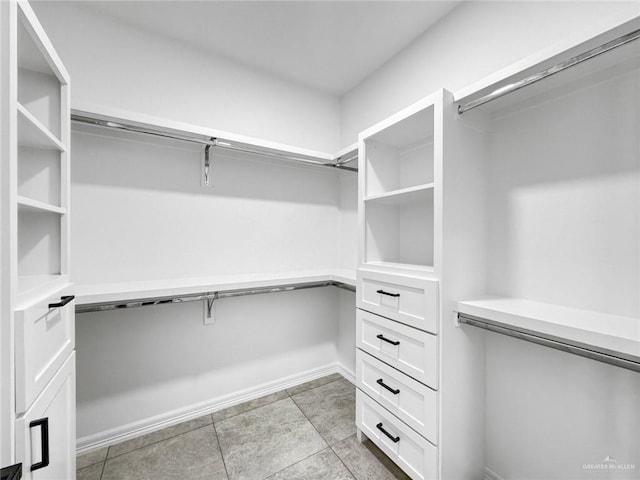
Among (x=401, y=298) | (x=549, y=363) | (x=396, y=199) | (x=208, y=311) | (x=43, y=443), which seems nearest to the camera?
(x=43, y=443)

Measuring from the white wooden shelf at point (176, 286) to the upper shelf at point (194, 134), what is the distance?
2.93ft

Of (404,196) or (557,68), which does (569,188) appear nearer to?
(557,68)

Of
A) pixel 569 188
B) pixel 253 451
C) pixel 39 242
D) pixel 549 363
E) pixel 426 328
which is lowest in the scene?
pixel 253 451

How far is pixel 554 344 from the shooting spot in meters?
0.96

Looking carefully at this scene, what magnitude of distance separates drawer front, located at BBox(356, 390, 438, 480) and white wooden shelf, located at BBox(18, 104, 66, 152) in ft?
6.23

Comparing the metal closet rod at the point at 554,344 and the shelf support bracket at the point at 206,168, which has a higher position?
the shelf support bracket at the point at 206,168

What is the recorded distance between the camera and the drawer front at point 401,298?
4.02 feet

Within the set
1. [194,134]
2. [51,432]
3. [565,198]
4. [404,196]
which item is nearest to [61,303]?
[51,432]

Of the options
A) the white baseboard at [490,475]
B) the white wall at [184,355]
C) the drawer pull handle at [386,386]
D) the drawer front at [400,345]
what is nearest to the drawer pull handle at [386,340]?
the drawer front at [400,345]

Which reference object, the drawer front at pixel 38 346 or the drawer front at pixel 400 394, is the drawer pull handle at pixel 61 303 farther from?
the drawer front at pixel 400 394

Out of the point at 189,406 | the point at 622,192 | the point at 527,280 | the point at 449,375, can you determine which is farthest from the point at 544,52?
the point at 189,406

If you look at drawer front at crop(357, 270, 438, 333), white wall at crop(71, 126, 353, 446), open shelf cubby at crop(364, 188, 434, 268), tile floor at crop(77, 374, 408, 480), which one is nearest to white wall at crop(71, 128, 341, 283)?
white wall at crop(71, 126, 353, 446)

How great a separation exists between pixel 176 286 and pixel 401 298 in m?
1.26

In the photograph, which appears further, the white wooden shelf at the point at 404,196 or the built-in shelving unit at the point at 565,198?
the white wooden shelf at the point at 404,196
